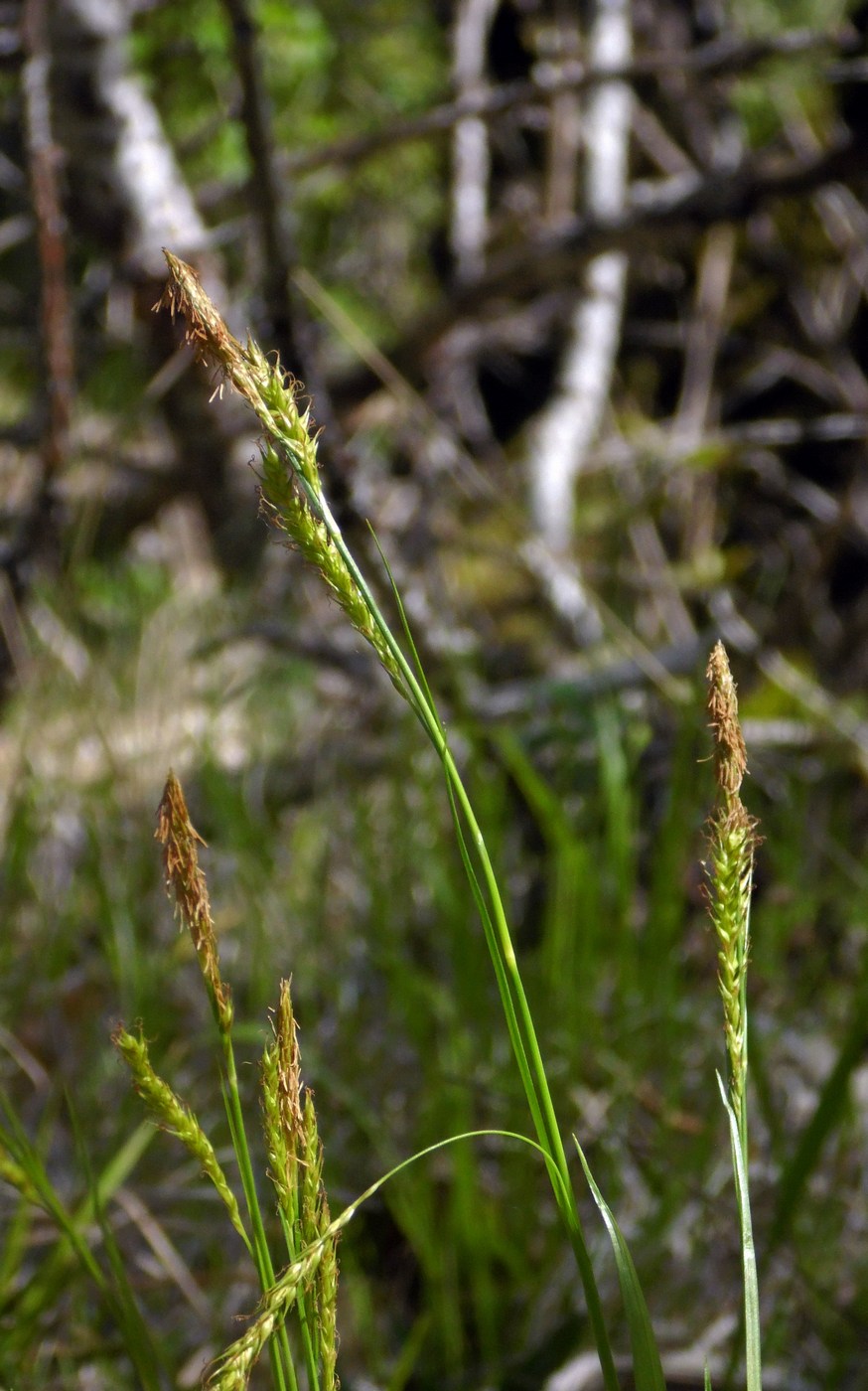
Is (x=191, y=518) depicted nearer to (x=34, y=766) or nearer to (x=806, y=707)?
(x=34, y=766)

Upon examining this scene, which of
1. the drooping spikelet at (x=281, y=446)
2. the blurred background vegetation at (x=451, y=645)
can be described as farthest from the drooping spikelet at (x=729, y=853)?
the blurred background vegetation at (x=451, y=645)

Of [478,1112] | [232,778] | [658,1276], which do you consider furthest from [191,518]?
[658,1276]

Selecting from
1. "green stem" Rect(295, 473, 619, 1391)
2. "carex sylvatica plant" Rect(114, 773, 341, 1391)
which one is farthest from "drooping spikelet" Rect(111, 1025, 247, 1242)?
"green stem" Rect(295, 473, 619, 1391)

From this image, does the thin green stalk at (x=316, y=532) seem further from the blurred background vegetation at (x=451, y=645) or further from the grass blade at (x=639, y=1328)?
the blurred background vegetation at (x=451, y=645)

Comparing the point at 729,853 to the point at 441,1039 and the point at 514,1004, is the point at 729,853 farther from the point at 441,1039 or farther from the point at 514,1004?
the point at 441,1039

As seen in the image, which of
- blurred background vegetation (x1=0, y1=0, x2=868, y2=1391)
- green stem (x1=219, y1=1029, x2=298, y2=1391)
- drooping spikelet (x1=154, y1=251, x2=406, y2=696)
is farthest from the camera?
blurred background vegetation (x1=0, y1=0, x2=868, y2=1391)

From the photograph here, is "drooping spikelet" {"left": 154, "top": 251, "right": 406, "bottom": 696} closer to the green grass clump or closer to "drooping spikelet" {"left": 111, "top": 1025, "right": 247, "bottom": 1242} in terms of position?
the green grass clump

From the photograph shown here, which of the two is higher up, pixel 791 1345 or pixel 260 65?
pixel 260 65
